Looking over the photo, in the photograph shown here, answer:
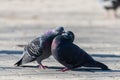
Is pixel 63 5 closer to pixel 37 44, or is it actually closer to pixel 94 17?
pixel 94 17

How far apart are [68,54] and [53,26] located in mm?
11533

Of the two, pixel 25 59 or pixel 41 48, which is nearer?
pixel 41 48

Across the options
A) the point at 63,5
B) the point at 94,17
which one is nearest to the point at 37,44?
the point at 94,17

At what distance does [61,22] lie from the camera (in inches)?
1001

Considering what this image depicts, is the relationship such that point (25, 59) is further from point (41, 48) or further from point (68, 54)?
point (68, 54)

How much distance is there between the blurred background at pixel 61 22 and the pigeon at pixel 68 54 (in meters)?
2.85

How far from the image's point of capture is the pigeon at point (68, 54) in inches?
460

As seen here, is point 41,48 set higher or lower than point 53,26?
lower

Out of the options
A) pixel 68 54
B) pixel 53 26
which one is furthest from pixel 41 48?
pixel 53 26

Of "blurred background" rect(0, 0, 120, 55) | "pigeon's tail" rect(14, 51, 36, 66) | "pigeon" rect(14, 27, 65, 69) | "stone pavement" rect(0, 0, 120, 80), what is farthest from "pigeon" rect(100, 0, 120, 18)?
"pigeon" rect(14, 27, 65, 69)

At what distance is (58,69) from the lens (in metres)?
12.0

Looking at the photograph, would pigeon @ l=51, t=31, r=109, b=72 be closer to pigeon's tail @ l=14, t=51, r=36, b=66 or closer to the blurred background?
pigeon's tail @ l=14, t=51, r=36, b=66

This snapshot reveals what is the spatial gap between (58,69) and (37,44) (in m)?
0.55

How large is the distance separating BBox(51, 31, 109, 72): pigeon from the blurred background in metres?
2.85
